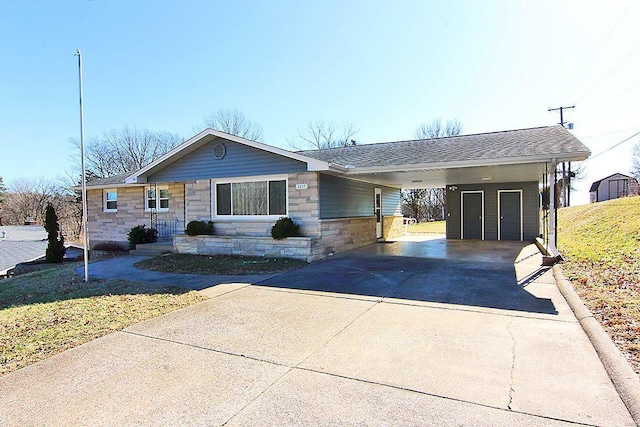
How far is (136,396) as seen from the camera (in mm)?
2998

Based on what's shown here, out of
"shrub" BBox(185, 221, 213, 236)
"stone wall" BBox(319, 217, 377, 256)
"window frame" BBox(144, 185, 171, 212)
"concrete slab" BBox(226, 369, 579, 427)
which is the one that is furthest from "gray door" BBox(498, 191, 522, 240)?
"concrete slab" BBox(226, 369, 579, 427)

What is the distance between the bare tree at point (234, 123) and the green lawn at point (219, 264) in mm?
26985

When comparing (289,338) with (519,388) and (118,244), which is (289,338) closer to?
(519,388)

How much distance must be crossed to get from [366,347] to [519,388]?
4.94 feet

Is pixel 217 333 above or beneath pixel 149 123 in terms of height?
beneath

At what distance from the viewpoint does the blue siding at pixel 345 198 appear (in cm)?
1094

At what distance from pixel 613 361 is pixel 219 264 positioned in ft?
27.7

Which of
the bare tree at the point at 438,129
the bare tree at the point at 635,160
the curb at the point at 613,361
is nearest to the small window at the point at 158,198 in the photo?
the curb at the point at 613,361

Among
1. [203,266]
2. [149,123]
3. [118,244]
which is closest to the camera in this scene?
[203,266]

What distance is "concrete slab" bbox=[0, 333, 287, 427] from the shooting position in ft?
8.87

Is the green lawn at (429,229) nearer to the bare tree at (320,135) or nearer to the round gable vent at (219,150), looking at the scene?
the round gable vent at (219,150)

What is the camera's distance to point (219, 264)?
975 cm

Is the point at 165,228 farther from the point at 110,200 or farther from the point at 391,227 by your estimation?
the point at 391,227

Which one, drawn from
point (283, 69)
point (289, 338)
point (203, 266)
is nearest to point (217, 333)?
point (289, 338)
